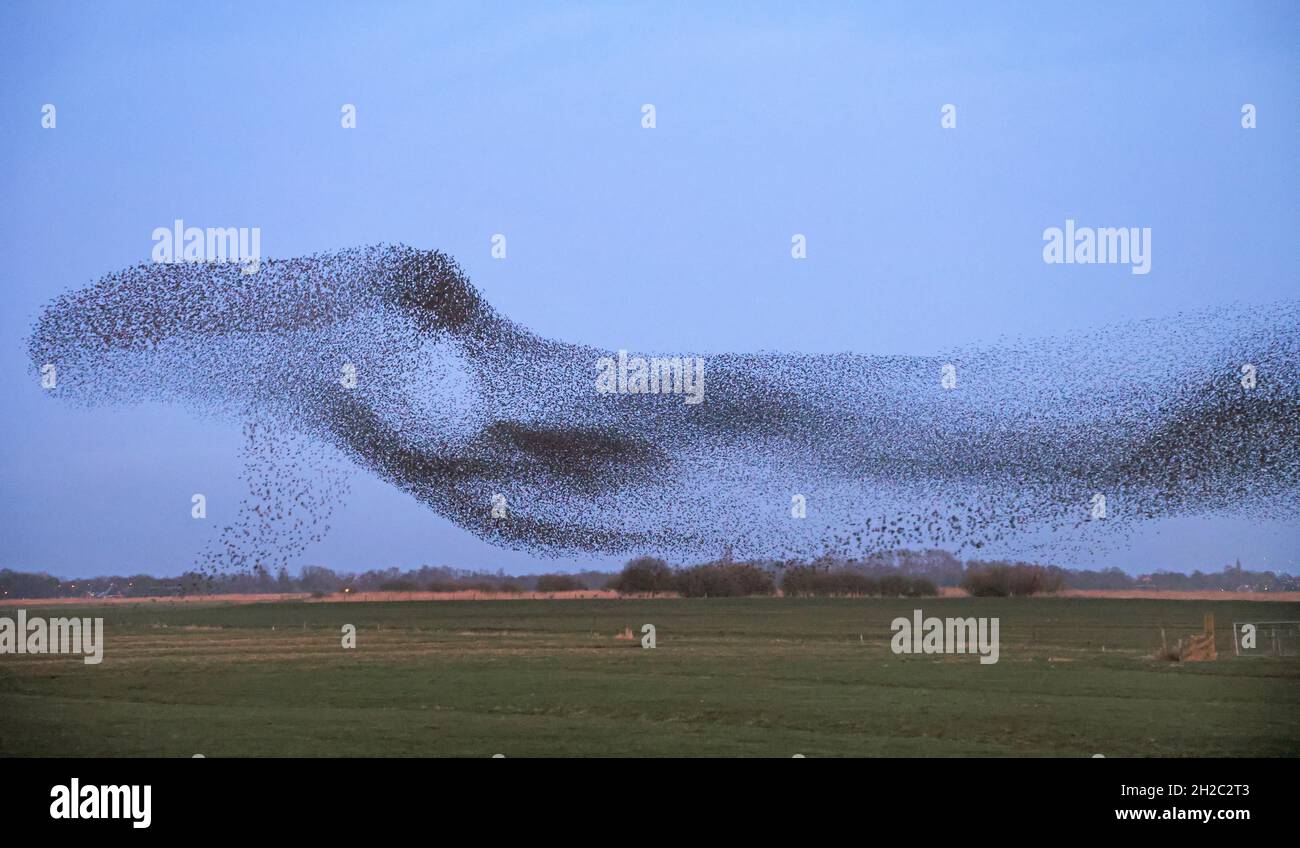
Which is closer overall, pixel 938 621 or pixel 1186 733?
pixel 1186 733

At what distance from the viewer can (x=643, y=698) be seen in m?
32.8

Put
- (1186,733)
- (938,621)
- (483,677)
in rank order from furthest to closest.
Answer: (938,621)
(483,677)
(1186,733)

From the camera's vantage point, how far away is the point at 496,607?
3930 inches

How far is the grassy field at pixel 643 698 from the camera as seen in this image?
2506 centimetres

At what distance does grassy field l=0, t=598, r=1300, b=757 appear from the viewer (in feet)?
82.2

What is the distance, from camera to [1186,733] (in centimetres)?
2653
